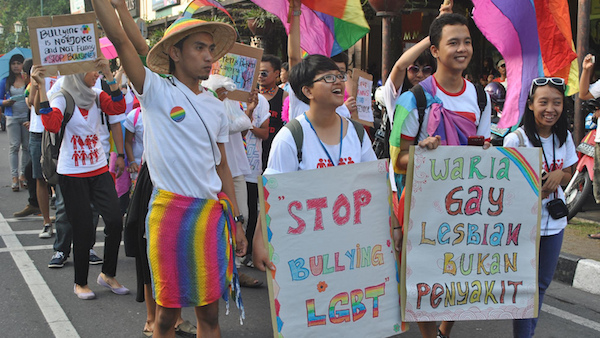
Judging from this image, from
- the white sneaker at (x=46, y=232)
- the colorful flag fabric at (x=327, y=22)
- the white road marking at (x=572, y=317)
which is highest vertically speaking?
the colorful flag fabric at (x=327, y=22)

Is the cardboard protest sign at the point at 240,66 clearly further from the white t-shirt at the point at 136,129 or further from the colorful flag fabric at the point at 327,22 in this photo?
the white t-shirt at the point at 136,129

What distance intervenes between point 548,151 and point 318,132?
1.46 meters

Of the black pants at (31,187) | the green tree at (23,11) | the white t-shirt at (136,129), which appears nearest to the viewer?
the white t-shirt at (136,129)

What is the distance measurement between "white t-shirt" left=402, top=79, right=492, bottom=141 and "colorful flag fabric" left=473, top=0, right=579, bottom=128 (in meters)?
0.37

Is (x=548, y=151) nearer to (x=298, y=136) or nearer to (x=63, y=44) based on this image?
(x=298, y=136)

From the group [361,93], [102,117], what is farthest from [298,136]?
[102,117]

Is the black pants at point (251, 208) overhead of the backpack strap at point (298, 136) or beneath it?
beneath

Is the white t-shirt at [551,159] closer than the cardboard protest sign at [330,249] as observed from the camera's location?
No

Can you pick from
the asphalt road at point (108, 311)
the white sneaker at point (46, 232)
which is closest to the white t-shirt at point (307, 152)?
the asphalt road at point (108, 311)

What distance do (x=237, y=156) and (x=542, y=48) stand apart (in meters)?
2.67

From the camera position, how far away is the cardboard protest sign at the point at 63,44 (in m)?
4.93

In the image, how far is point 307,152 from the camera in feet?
10.4

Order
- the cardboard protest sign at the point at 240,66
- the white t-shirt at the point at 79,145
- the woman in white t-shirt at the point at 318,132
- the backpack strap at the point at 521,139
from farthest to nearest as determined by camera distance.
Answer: the white t-shirt at the point at 79,145 → the cardboard protest sign at the point at 240,66 → the backpack strap at the point at 521,139 → the woman in white t-shirt at the point at 318,132

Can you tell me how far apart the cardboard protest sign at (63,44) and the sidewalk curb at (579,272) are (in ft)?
14.6
